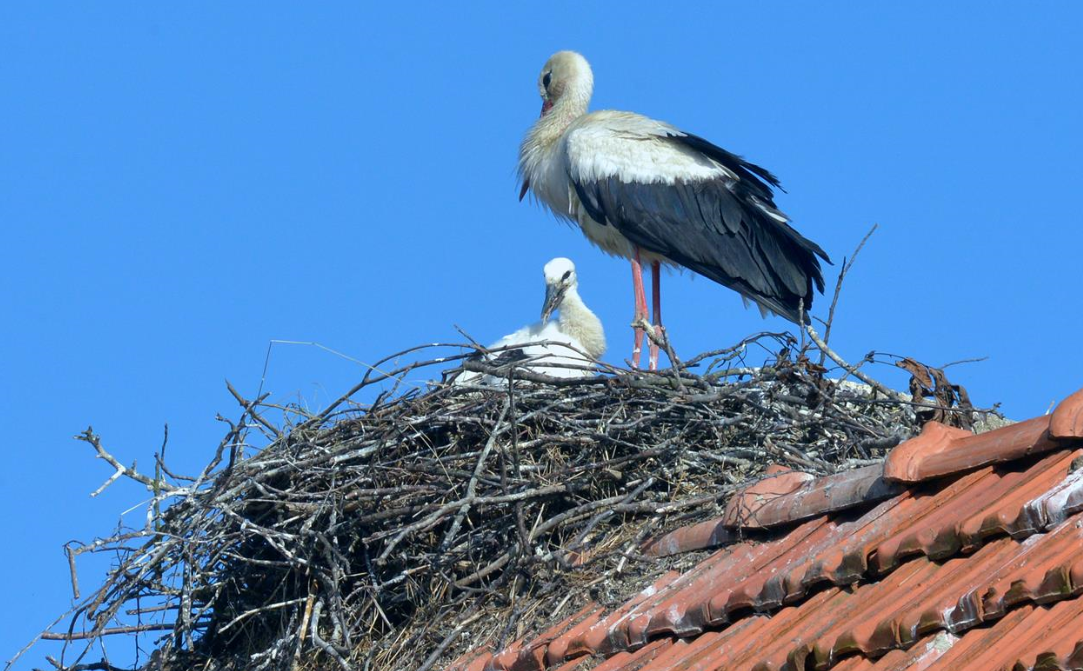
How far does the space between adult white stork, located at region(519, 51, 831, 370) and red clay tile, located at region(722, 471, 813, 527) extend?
4187 mm

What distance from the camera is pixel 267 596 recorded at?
18.6 ft

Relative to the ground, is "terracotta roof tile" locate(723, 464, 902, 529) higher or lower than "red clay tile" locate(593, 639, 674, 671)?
higher

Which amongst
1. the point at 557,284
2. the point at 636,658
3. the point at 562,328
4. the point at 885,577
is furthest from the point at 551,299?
the point at 885,577

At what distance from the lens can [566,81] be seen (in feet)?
35.3

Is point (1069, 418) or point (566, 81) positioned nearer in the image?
point (1069, 418)

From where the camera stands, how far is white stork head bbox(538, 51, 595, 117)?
10.7 m

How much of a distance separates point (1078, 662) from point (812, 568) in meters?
1.24

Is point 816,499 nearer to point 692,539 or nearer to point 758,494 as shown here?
point 758,494

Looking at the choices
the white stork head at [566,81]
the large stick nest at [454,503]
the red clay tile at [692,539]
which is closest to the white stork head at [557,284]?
the white stork head at [566,81]

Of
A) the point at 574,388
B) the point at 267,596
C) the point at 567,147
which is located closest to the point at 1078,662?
the point at 574,388

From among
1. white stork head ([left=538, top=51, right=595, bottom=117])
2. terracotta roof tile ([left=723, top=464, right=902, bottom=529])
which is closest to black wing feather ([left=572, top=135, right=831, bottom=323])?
white stork head ([left=538, top=51, right=595, bottom=117])

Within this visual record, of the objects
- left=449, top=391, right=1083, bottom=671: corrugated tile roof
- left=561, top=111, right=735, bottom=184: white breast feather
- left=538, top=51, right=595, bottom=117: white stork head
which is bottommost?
left=449, top=391, right=1083, bottom=671: corrugated tile roof

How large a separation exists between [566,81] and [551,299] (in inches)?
94.8

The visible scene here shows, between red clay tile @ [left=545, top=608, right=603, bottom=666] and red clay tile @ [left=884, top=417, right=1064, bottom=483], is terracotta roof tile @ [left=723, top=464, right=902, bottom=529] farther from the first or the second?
red clay tile @ [left=545, top=608, right=603, bottom=666]
